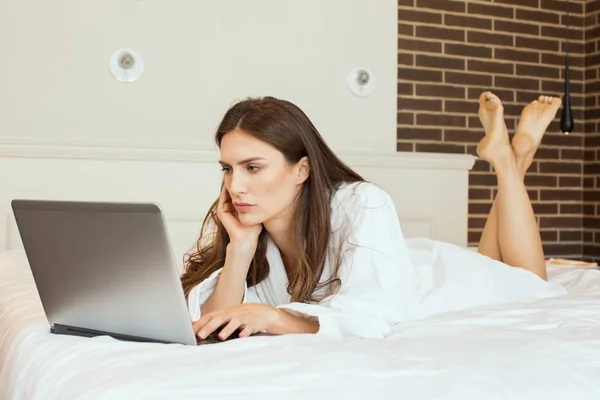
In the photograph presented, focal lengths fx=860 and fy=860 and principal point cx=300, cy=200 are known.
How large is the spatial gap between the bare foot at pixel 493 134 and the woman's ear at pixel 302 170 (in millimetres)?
1053

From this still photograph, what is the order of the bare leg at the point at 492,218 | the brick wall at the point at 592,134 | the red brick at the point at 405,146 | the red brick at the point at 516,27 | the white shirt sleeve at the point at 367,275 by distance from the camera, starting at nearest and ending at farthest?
the white shirt sleeve at the point at 367,275, the bare leg at the point at 492,218, the red brick at the point at 405,146, the red brick at the point at 516,27, the brick wall at the point at 592,134

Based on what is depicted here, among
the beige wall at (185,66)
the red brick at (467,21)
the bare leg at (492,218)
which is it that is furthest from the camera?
the red brick at (467,21)

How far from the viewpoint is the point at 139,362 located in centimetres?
124

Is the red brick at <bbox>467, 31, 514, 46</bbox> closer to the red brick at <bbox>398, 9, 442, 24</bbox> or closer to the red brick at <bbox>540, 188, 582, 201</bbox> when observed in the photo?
the red brick at <bbox>398, 9, 442, 24</bbox>

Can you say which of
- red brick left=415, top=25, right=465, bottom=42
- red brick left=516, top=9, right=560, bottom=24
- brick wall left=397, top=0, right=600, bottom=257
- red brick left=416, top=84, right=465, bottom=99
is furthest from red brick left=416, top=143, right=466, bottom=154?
red brick left=516, top=9, right=560, bottom=24

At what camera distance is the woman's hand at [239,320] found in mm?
1506

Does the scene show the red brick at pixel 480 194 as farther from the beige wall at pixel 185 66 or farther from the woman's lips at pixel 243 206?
the woman's lips at pixel 243 206

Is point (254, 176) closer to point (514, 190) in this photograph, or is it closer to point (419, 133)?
point (514, 190)

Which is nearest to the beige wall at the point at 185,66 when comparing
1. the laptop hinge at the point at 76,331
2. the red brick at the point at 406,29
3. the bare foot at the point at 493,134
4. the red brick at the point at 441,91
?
the red brick at the point at 406,29

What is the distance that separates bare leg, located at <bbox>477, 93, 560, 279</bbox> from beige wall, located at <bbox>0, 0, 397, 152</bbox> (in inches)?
28.6

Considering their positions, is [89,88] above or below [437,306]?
above

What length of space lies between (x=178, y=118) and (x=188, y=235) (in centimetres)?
45

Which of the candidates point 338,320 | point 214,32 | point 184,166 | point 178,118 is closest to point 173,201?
point 184,166

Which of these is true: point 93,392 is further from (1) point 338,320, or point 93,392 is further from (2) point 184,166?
(2) point 184,166
